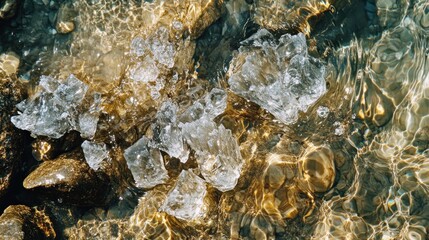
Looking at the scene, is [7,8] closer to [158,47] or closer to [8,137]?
[8,137]

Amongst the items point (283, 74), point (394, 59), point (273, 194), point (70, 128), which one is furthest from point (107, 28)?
point (394, 59)

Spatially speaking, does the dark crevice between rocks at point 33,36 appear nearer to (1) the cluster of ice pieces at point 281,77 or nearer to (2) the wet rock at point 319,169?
(1) the cluster of ice pieces at point 281,77

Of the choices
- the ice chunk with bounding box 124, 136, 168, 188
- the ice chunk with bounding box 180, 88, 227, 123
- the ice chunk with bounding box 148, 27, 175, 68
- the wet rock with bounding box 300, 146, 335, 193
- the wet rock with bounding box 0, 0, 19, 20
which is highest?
the wet rock with bounding box 0, 0, 19, 20

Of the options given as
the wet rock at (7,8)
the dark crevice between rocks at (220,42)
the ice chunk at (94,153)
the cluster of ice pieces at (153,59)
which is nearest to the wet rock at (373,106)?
the dark crevice between rocks at (220,42)

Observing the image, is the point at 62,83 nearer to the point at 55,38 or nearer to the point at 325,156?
the point at 55,38

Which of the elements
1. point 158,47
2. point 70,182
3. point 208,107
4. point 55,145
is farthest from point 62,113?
point 208,107

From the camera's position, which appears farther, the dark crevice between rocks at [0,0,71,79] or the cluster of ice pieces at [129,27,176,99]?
the dark crevice between rocks at [0,0,71,79]

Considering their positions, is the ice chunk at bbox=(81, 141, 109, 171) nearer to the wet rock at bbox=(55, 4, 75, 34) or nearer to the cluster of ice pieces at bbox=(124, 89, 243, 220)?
the cluster of ice pieces at bbox=(124, 89, 243, 220)

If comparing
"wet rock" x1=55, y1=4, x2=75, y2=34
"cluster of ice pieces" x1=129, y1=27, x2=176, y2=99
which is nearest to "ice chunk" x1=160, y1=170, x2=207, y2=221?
"cluster of ice pieces" x1=129, y1=27, x2=176, y2=99
